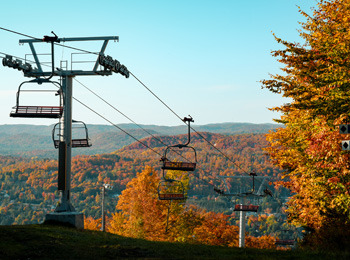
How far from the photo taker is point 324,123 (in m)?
21.1

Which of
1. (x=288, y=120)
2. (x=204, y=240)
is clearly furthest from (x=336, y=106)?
(x=204, y=240)

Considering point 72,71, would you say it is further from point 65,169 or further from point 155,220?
point 155,220

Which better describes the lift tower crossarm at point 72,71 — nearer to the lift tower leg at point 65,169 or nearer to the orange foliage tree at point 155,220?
the lift tower leg at point 65,169

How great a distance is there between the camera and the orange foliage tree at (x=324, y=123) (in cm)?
1950

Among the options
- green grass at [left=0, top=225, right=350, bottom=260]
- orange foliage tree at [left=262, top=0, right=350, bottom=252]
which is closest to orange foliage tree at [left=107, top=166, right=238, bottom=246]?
orange foliage tree at [left=262, top=0, right=350, bottom=252]

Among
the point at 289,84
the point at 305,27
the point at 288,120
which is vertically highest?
the point at 305,27

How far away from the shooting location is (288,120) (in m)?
29.6

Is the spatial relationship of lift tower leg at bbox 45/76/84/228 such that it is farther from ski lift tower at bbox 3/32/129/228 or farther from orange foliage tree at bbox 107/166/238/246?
orange foliage tree at bbox 107/166/238/246

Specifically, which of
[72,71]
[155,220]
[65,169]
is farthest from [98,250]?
[155,220]

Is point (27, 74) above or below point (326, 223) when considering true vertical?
above

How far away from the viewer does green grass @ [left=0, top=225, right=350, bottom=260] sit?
51.9 ft

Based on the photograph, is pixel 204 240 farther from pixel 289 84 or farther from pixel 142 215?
pixel 289 84

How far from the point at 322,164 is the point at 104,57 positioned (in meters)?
13.0

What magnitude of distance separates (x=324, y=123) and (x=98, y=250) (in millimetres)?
11743
